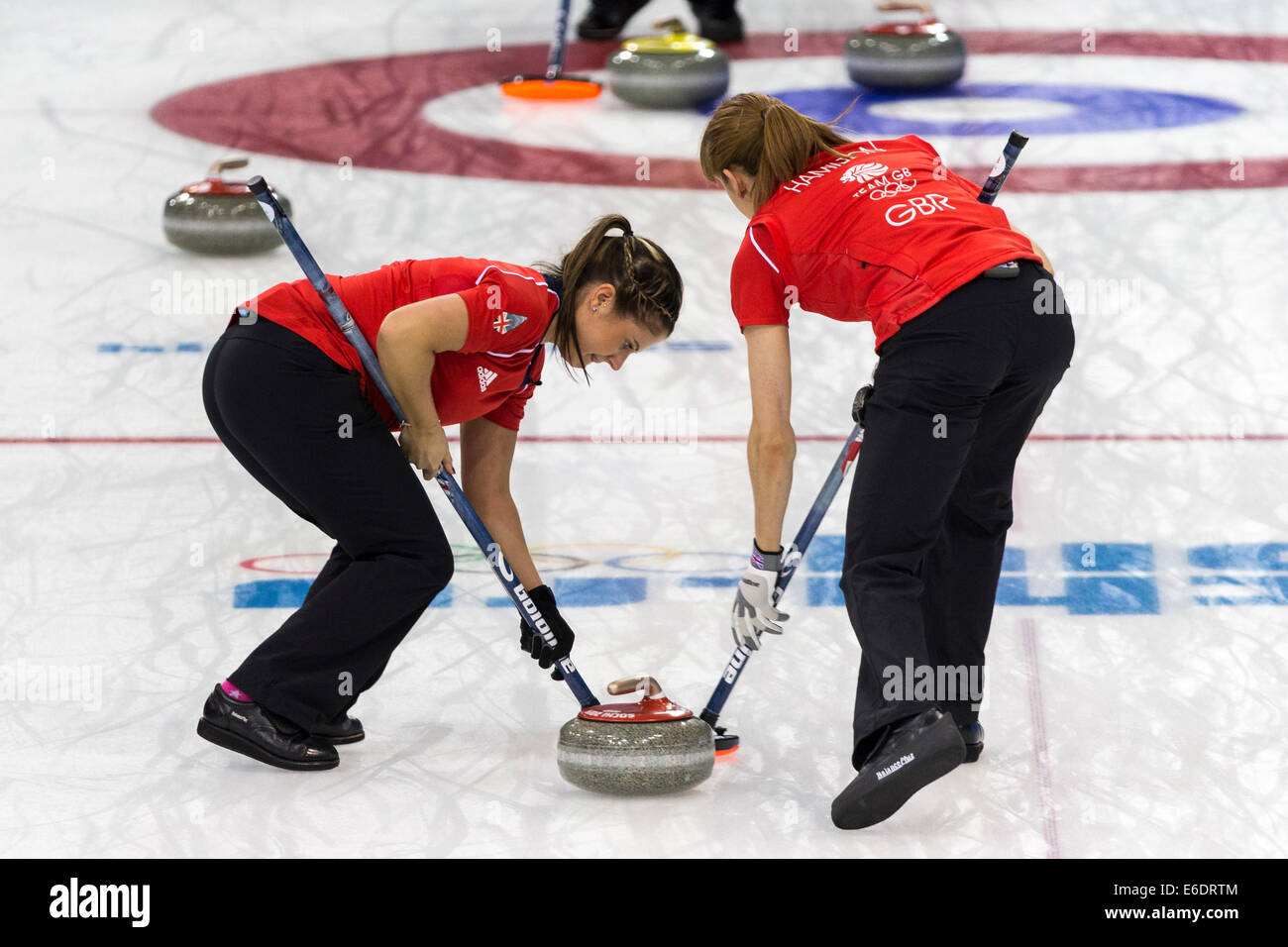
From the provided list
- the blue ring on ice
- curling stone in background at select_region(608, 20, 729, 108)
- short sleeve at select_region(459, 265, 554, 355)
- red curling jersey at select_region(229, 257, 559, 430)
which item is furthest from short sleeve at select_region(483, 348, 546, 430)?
curling stone in background at select_region(608, 20, 729, 108)

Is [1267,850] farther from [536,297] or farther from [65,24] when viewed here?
[65,24]

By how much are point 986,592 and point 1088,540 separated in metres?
1.11

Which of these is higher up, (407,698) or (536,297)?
(536,297)

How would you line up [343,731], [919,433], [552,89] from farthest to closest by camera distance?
[552,89], [343,731], [919,433]

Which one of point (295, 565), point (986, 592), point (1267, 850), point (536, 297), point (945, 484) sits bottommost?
point (295, 565)

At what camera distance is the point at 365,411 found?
2820 mm

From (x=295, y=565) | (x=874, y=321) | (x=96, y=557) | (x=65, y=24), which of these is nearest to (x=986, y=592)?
(x=874, y=321)

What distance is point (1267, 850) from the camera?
2543 mm

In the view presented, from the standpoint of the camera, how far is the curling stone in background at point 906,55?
24.1 ft

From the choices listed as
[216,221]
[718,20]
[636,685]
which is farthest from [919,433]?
[718,20]

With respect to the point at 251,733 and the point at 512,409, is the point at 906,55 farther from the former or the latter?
the point at 251,733

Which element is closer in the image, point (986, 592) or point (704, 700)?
point (986, 592)

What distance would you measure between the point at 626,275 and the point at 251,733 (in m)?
1.02

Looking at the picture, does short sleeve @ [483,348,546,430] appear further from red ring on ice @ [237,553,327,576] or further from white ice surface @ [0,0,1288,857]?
red ring on ice @ [237,553,327,576]
